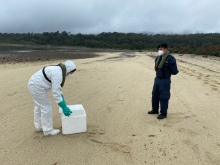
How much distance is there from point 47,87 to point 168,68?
118 inches

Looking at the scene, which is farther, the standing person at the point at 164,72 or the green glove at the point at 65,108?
the standing person at the point at 164,72

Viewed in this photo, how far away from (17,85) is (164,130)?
7.25 metres

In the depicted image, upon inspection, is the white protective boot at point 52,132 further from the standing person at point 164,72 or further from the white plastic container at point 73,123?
the standing person at point 164,72

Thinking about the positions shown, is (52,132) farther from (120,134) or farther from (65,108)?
(120,134)

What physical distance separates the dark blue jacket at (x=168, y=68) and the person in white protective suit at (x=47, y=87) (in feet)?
7.57

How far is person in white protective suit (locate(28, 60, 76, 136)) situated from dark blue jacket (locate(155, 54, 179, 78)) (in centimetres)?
231

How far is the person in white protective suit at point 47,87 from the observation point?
4.14 meters

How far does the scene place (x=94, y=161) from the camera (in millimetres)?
3785

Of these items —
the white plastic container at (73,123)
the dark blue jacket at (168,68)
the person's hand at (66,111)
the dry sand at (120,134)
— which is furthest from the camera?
the dark blue jacket at (168,68)

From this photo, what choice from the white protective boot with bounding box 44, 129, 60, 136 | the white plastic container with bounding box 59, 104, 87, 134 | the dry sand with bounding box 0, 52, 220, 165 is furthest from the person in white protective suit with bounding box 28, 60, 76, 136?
the dry sand with bounding box 0, 52, 220, 165

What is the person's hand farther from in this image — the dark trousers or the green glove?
the dark trousers

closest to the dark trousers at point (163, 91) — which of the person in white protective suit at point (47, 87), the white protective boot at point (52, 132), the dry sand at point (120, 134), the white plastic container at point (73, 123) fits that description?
the dry sand at point (120, 134)

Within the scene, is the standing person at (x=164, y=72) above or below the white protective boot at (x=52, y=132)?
above

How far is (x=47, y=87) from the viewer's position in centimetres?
438
